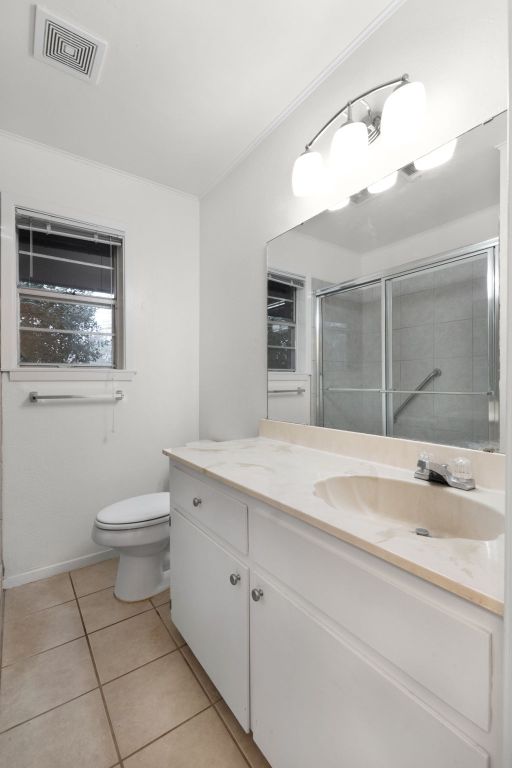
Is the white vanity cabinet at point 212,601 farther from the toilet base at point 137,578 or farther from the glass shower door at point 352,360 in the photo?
the glass shower door at point 352,360

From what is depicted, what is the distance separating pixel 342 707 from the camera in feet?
2.28

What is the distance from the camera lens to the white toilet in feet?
5.27

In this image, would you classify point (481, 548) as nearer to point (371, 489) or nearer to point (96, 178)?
point (371, 489)

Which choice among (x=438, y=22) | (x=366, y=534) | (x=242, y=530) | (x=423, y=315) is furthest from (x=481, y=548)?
(x=438, y=22)

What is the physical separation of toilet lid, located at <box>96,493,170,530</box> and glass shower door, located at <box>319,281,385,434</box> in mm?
913

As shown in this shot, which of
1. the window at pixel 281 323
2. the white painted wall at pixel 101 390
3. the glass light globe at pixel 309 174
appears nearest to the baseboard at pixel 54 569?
the white painted wall at pixel 101 390

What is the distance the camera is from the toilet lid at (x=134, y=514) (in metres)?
1.61

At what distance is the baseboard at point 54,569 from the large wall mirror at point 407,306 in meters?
1.49

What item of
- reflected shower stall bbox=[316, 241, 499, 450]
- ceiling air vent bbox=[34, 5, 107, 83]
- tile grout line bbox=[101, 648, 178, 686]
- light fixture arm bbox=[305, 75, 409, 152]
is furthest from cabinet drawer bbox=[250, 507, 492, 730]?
ceiling air vent bbox=[34, 5, 107, 83]

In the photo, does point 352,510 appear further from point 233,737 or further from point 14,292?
point 14,292

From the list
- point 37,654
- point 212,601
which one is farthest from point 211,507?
point 37,654

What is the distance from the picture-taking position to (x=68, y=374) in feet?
6.45

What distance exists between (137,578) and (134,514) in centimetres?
36

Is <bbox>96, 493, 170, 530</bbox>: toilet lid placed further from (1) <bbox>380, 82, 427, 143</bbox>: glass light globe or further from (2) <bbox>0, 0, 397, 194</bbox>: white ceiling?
(2) <bbox>0, 0, 397, 194</bbox>: white ceiling
